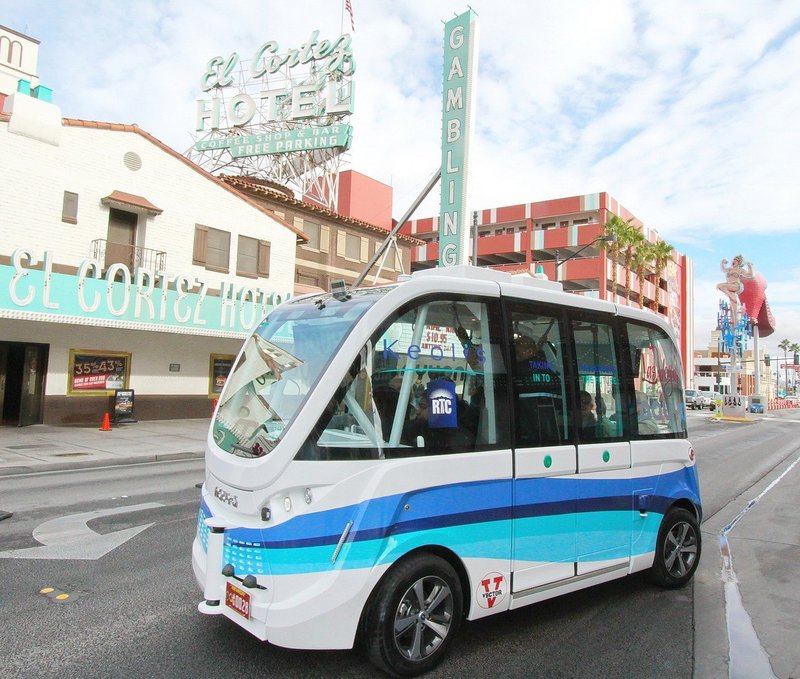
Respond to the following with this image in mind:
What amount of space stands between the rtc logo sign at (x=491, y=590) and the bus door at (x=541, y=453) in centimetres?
12

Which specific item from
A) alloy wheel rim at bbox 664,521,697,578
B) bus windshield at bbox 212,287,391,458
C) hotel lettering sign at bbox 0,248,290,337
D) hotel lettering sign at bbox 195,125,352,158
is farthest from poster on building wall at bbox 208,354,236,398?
alloy wheel rim at bbox 664,521,697,578

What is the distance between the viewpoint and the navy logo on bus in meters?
3.86

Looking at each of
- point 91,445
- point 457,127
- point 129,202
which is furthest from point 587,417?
point 457,127

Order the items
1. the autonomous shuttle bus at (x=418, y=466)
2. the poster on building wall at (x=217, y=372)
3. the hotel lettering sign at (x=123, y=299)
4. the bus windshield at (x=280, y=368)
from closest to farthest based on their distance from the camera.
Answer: the autonomous shuttle bus at (x=418, y=466)
the bus windshield at (x=280, y=368)
the hotel lettering sign at (x=123, y=299)
the poster on building wall at (x=217, y=372)

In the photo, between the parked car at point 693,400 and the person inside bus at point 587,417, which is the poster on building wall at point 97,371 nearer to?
the person inside bus at point 587,417

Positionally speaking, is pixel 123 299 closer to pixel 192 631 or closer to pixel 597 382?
pixel 192 631

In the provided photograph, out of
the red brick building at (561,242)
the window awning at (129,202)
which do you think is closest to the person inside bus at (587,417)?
the window awning at (129,202)

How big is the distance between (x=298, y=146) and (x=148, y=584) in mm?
32322

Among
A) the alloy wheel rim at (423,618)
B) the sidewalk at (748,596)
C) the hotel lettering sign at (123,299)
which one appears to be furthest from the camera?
the hotel lettering sign at (123,299)

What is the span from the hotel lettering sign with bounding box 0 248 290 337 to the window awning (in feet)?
7.21

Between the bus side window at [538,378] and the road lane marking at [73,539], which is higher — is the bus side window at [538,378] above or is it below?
above

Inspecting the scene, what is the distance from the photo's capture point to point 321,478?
3406mm

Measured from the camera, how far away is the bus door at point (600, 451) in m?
4.59

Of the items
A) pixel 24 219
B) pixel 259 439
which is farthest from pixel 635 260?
pixel 259 439
